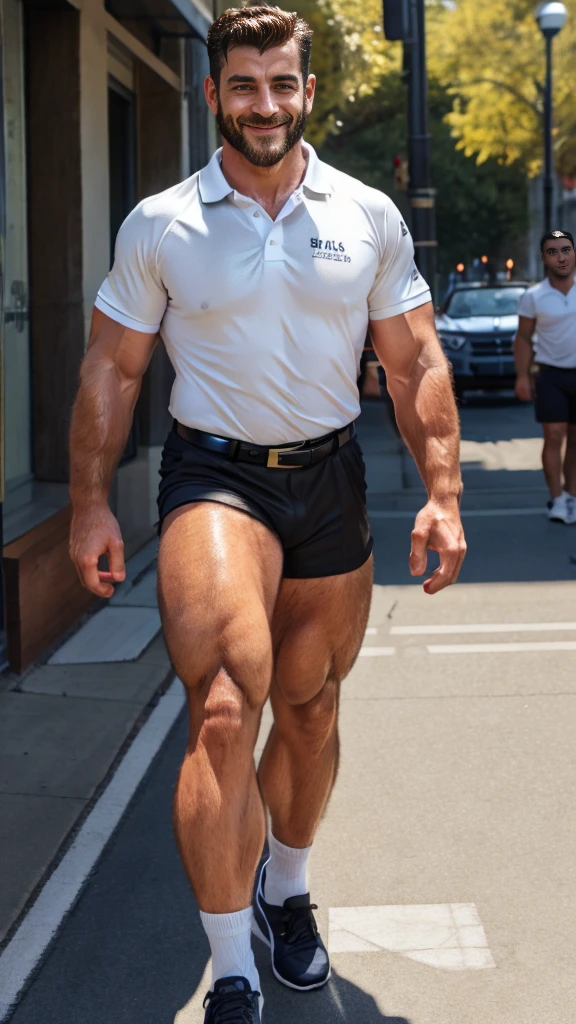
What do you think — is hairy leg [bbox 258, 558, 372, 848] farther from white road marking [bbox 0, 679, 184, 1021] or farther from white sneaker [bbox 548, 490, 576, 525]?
white sneaker [bbox 548, 490, 576, 525]

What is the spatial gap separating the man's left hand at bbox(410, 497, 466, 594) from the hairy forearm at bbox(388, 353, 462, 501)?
0.12 feet

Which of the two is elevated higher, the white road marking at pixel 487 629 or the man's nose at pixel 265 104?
the man's nose at pixel 265 104

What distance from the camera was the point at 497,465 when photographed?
14523 mm

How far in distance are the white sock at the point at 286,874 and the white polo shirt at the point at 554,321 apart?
23.6 ft

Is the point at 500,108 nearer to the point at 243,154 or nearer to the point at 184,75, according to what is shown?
the point at 184,75

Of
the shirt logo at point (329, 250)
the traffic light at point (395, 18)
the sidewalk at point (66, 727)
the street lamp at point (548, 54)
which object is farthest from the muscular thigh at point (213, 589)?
the street lamp at point (548, 54)

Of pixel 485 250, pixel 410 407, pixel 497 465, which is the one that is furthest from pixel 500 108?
pixel 410 407

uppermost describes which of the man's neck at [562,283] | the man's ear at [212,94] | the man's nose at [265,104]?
Result: the man's neck at [562,283]

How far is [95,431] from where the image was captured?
3.54 metres

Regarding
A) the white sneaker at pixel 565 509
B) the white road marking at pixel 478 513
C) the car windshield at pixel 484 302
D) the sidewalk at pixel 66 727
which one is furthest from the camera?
the car windshield at pixel 484 302

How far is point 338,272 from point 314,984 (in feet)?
5.45

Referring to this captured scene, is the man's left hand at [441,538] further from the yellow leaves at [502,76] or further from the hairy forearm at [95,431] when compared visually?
the yellow leaves at [502,76]

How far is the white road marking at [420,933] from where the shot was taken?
380 cm

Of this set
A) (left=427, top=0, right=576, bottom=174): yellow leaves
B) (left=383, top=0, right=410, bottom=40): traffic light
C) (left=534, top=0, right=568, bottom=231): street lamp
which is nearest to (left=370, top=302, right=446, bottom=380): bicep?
(left=383, top=0, right=410, bottom=40): traffic light
